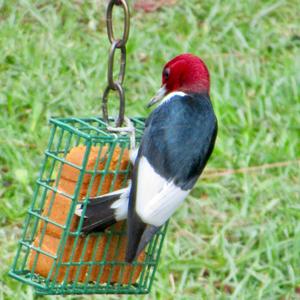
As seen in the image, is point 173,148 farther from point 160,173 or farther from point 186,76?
point 186,76

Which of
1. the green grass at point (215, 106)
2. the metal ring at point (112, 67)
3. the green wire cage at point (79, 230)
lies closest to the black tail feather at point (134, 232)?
the green wire cage at point (79, 230)

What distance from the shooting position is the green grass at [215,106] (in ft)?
19.7

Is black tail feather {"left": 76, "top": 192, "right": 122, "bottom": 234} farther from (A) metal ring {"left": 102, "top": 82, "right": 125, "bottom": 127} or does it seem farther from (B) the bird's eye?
(B) the bird's eye

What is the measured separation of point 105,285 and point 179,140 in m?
0.75

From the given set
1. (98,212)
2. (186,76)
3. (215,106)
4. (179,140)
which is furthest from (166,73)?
(215,106)

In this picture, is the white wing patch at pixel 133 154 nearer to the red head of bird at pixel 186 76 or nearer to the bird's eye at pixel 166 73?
the red head of bird at pixel 186 76

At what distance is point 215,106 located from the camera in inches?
281

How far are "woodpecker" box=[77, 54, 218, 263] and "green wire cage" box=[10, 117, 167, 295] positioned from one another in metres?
0.07

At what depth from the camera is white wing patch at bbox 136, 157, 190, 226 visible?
4180 mm

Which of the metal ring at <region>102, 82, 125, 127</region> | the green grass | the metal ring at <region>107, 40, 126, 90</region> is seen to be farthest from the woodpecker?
the green grass

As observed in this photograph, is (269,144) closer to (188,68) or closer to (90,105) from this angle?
(90,105)

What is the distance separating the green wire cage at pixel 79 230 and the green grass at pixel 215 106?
47.4 inches

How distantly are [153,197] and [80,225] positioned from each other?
349mm

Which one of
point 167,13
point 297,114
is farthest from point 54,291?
point 167,13
